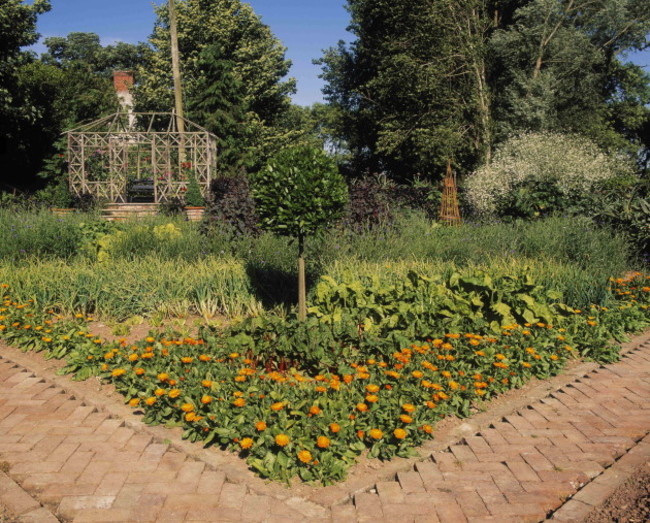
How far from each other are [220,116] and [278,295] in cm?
1767

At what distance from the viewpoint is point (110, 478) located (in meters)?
3.05

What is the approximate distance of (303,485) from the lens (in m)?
2.98

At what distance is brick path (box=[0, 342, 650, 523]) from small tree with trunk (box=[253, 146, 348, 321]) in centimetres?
212

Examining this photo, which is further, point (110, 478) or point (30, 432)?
point (30, 432)

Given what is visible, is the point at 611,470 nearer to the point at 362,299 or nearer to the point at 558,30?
the point at 362,299

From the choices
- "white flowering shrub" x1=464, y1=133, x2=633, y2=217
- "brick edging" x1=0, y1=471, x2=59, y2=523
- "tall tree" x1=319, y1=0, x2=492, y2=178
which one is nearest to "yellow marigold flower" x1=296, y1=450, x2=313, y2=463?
"brick edging" x1=0, y1=471, x2=59, y2=523

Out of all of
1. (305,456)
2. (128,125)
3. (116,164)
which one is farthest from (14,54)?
(305,456)

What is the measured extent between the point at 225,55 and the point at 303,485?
92.0ft

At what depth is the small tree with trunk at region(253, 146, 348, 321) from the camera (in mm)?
4945

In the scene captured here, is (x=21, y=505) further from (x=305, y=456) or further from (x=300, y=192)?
(x=300, y=192)

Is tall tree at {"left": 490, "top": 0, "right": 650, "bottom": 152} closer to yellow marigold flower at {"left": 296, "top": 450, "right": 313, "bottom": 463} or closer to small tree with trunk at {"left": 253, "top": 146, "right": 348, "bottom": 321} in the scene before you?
small tree with trunk at {"left": 253, "top": 146, "right": 348, "bottom": 321}

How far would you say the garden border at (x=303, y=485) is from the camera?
9.52 ft

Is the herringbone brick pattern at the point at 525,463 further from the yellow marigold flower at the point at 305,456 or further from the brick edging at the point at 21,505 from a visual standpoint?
the brick edging at the point at 21,505

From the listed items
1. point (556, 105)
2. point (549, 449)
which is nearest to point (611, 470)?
point (549, 449)
